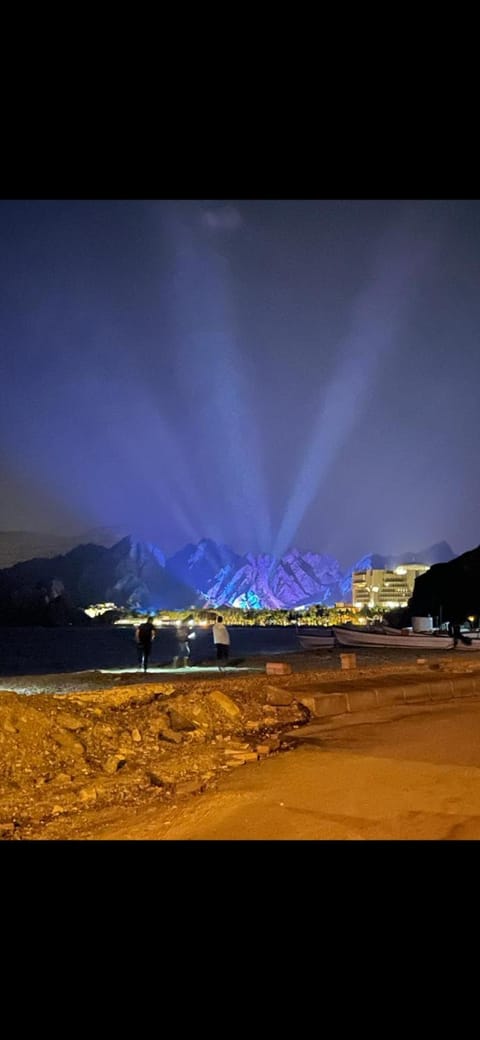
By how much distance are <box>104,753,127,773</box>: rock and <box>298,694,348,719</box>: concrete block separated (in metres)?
4.16

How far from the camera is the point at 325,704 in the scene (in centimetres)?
1237

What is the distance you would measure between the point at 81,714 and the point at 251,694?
3797 millimetres

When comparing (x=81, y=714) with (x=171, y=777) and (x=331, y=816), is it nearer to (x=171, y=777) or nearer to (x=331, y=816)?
(x=171, y=777)

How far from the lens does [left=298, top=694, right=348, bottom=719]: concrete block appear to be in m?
12.2

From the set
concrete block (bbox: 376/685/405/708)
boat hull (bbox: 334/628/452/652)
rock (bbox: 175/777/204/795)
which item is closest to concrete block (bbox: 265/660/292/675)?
concrete block (bbox: 376/685/405/708)

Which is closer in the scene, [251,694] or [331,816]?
[331,816]

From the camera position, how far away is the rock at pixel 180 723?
1053cm

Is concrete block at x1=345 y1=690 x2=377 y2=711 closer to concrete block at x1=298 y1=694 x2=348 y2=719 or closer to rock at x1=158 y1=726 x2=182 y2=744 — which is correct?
concrete block at x1=298 y1=694 x2=348 y2=719

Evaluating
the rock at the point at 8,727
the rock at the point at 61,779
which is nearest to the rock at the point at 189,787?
the rock at the point at 61,779

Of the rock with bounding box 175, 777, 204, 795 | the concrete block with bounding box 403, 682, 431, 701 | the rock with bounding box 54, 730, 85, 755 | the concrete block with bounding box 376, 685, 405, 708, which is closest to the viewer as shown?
the rock with bounding box 175, 777, 204, 795
